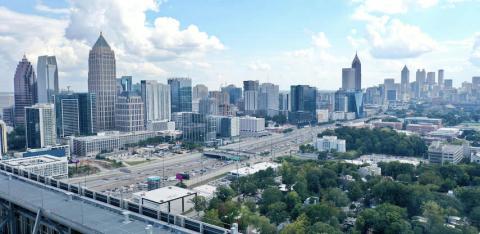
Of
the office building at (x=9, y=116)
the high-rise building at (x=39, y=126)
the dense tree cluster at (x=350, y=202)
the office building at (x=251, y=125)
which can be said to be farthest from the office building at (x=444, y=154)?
the office building at (x=9, y=116)

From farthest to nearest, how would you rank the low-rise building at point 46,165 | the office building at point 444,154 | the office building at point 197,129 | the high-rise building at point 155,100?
the high-rise building at point 155,100
the office building at point 197,129
the office building at point 444,154
the low-rise building at point 46,165

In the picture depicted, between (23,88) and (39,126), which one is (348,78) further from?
(39,126)

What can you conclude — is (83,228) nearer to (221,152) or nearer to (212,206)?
(212,206)

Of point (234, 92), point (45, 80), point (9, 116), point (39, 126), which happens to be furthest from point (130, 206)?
point (234, 92)

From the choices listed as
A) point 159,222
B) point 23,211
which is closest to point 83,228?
point 159,222

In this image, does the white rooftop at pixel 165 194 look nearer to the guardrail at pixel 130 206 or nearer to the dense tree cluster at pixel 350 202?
the dense tree cluster at pixel 350 202

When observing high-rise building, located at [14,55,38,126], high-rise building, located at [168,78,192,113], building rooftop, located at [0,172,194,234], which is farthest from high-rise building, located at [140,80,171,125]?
building rooftop, located at [0,172,194,234]
